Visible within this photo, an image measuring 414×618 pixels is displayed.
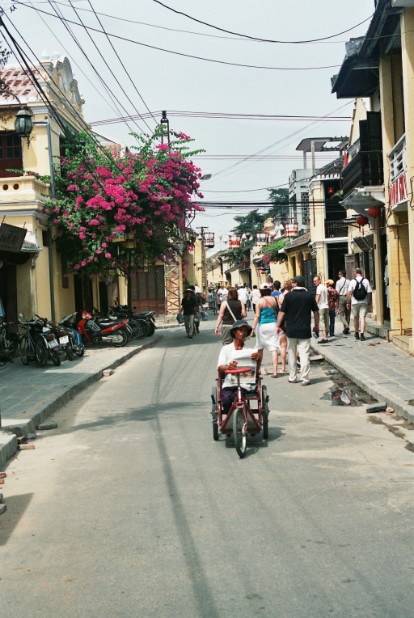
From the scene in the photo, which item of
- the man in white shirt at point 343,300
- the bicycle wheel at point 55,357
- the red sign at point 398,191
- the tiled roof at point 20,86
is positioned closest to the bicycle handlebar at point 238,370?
the red sign at point 398,191

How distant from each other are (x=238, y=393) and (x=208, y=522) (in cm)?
276

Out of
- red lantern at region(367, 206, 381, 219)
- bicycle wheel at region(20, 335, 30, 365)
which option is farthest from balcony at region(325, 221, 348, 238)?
bicycle wheel at region(20, 335, 30, 365)

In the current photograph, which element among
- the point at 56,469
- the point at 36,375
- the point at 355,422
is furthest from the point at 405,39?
the point at 56,469

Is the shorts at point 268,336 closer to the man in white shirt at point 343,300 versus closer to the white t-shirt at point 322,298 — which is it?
the white t-shirt at point 322,298

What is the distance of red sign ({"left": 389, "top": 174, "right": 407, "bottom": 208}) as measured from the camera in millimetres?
16625

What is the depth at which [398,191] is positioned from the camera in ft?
57.1

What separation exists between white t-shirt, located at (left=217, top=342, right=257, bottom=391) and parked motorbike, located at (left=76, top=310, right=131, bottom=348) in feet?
48.3

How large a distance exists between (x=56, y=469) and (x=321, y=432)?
3.25m

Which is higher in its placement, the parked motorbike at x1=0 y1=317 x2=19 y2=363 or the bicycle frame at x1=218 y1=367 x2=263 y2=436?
the parked motorbike at x1=0 y1=317 x2=19 y2=363

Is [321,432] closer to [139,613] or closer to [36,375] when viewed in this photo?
[139,613]

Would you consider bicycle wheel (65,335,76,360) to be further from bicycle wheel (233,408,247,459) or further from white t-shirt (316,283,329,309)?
bicycle wheel (233,408,247,459)

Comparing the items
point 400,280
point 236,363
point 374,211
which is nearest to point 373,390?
point 236,363

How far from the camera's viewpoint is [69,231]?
2358cm

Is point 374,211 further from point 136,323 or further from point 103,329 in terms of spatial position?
point 136,323
